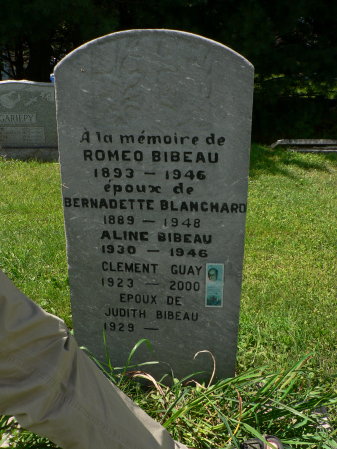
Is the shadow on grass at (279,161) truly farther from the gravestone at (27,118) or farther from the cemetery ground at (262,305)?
the gravestone at (27,118)

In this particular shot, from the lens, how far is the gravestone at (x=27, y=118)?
299 inches

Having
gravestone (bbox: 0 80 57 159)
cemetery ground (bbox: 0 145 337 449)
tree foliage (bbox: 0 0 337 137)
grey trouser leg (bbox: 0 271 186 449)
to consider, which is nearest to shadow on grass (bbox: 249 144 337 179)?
cemetery ground (bbox: 0 145 337 449)

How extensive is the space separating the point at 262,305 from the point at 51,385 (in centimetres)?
226

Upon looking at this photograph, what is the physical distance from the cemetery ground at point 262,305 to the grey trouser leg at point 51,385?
62 centimetres

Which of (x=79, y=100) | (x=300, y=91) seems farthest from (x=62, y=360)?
(x=300, y=91)

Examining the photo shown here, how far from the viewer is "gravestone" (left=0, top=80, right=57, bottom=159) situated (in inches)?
299

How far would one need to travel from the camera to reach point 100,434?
1527 mm

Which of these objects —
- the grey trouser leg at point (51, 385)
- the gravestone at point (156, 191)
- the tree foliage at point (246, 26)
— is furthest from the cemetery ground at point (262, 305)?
the tree foliage at point (246, 26)

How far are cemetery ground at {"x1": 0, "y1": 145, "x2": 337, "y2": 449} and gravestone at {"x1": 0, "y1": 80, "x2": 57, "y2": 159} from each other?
0.84 m

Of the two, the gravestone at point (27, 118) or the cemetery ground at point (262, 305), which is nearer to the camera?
the cemetery ground at point (262, 305)

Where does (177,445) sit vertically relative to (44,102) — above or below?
below

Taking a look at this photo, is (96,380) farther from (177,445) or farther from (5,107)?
(5,107)

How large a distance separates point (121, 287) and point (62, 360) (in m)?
1.15

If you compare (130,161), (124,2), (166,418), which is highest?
(124,2)
